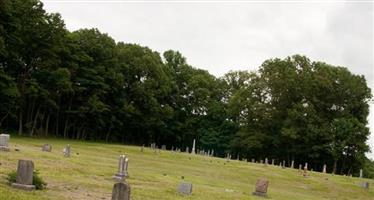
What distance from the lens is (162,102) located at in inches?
3674

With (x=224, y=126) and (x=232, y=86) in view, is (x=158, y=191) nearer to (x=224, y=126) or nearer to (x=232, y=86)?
(x=224, y=126)

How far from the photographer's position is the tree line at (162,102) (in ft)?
207

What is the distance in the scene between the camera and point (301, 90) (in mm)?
83188

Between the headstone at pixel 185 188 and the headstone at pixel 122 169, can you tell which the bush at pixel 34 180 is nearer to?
the headstone at pixel 185 188

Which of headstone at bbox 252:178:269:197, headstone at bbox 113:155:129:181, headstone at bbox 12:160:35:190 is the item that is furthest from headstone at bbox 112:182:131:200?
headstone at bbox 252:178:269:197

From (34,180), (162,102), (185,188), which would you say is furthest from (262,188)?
(162,102)

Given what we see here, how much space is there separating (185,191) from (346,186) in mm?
23911

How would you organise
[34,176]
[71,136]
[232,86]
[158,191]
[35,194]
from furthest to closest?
[232,86], [71,136], [158,191], [34,176], [35,194]

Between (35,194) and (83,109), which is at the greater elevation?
(83,109)

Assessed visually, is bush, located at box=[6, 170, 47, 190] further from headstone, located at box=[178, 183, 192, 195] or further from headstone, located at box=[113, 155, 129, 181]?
headstone, located at box=[113, 155, 129, 181]

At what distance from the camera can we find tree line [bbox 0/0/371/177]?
6303 centimetres

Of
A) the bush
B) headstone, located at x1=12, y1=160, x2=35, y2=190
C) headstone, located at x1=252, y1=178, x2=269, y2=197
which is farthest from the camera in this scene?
headstone, located at x1=252, y1=178, x2=269, y2=197

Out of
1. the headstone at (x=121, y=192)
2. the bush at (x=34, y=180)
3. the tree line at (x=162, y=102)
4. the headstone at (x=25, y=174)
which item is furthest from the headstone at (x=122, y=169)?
the tree line at (x=162, y=102)

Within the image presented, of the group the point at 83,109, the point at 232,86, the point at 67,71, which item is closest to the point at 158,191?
the point at 67,71
